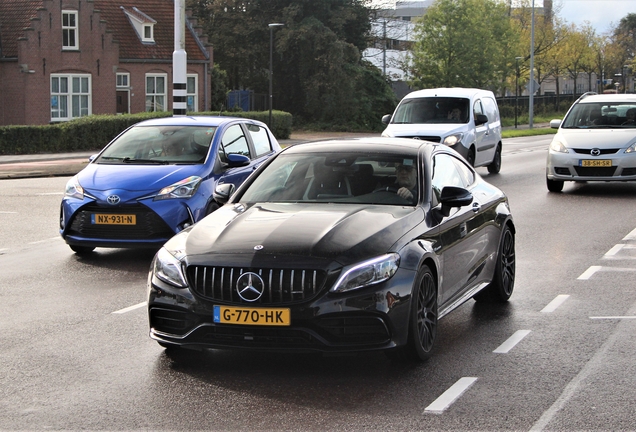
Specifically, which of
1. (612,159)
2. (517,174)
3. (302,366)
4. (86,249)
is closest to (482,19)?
(517,174)

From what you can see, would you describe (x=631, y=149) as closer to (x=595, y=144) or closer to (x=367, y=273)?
(x=595, y=144)

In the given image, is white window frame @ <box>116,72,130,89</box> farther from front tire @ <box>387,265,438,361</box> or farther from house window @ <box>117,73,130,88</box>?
front tire @ <box>387,265,438,361</box>

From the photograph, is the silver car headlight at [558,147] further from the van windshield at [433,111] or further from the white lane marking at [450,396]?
the white lane marking at [450,396]

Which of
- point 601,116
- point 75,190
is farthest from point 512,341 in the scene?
point 601,116

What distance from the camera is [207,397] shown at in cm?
582

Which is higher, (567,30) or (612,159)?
(567,30)

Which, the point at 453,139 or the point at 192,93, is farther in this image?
the point at 192,93

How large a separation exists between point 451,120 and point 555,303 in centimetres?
1345

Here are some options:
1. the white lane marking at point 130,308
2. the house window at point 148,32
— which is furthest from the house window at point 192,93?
the white lane marking at point 130,308

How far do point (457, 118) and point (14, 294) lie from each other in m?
14.2

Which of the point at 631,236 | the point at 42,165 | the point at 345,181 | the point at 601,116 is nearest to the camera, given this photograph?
the point at 345,181

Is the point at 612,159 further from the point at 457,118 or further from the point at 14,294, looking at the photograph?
the point at 14,294

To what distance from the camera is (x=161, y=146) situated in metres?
12.3

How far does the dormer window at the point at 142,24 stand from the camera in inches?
1960
